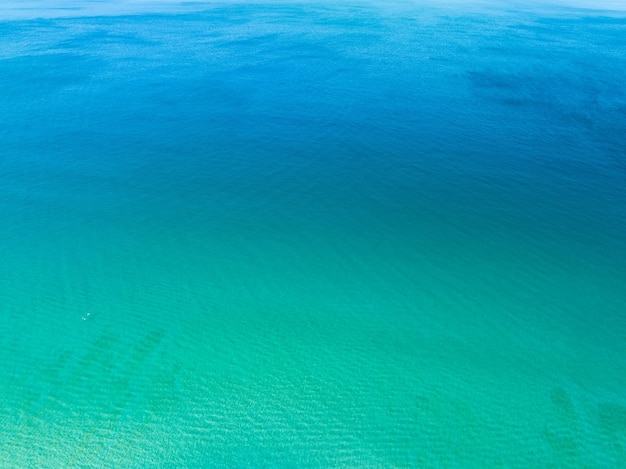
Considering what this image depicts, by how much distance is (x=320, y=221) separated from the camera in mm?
13742

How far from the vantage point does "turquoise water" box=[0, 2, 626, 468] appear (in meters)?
8.14

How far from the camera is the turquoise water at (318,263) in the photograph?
26.7 feet

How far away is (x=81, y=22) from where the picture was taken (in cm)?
3956

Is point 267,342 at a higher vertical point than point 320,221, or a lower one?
lower

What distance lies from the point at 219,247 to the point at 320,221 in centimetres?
324

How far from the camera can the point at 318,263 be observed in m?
12.2

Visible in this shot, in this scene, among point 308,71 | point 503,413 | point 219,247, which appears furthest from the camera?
point 308,71

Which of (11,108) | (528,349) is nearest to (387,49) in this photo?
(11,108)

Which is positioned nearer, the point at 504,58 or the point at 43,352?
the point at 43,352

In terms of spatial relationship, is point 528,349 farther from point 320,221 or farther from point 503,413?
point 320,221

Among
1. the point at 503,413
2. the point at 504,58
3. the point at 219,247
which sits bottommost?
the point at 503,413

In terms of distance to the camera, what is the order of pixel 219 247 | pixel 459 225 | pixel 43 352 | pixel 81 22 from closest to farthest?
pixel 43 352, pixel 219 247, pixel 459 225, pixel 81 22

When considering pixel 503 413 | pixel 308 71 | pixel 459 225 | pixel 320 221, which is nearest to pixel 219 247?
pixel 320 221

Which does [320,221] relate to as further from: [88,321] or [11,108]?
[11,108]
